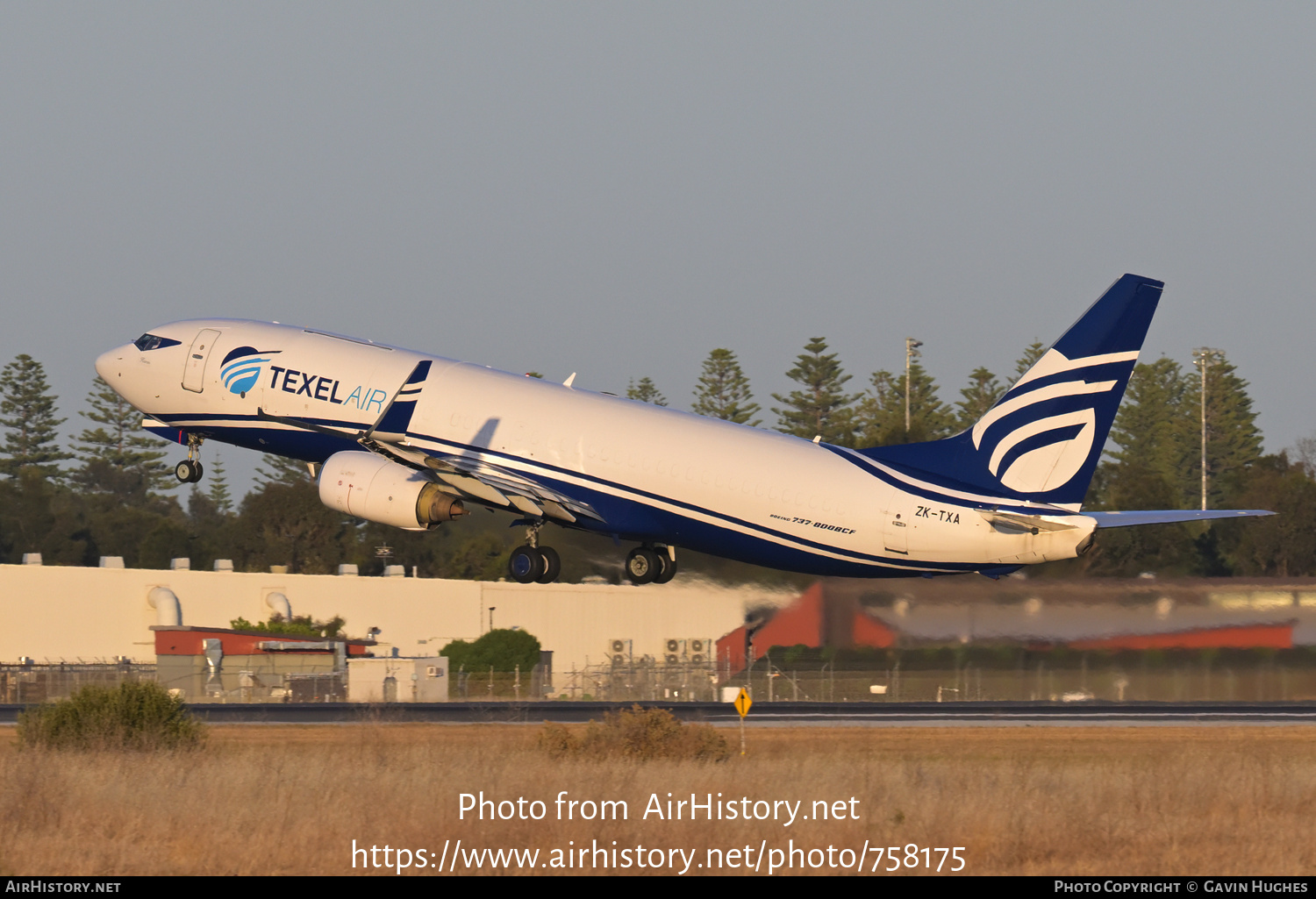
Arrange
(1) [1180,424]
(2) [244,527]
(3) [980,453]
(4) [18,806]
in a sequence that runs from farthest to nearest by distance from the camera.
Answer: (1) [1180,424], (2) [244,527], (3) [980,453], (4) [18,806]

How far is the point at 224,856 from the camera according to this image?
2508cm

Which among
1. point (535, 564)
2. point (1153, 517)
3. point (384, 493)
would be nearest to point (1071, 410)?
point (1153, 517)

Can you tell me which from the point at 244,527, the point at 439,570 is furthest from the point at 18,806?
the point at 244,527

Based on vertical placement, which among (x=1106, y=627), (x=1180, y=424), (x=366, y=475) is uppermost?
(x=1180, y=424)

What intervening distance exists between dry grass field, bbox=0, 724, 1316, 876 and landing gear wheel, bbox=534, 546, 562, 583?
426 cm

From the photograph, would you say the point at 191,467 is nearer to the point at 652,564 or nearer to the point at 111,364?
the point at 111,364

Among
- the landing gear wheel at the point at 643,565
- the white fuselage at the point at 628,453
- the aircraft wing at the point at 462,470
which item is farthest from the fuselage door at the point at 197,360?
the landing gear wheel at the point at 643,565

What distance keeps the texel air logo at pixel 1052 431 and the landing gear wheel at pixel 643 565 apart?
29.5ft

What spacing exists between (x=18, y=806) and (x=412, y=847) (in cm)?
762

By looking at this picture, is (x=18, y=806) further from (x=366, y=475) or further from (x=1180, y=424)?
(x=1180, y=424)

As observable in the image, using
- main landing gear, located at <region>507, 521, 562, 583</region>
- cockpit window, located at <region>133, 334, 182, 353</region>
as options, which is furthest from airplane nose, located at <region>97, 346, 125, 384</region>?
main landing gear, located at <region>507, 521, 562, 583</region>

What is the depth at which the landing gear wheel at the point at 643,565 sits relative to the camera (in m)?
42.2

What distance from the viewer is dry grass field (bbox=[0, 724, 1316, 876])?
2538 cm

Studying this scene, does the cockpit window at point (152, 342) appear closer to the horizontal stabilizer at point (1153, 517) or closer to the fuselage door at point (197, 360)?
the fuselage door at point (197, 360)
